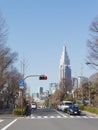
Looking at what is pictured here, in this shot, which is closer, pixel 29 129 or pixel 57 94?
pixel 29 129

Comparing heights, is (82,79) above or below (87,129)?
above

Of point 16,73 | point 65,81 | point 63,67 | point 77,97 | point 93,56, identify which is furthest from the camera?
point 63,67

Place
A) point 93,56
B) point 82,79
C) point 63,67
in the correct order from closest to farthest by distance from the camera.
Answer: point 93,56 → point 82,79 → point 63,67

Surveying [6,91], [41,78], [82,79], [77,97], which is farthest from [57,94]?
[41,78]

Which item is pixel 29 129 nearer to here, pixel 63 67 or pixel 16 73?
pixel 16 73

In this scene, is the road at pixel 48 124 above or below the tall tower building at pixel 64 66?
below

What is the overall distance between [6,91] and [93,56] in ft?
129

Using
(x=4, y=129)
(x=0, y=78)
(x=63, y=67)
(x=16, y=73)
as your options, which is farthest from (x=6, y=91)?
(x=63, y=67)

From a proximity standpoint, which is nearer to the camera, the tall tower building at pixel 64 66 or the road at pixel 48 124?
the road at pixel 48 124

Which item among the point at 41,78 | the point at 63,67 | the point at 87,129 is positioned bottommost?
the point at 87,129

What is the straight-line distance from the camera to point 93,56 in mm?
56531

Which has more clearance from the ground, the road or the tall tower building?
the tall tower building

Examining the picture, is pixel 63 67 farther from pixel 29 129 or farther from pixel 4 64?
pixel 29 129

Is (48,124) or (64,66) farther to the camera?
(64,66)
